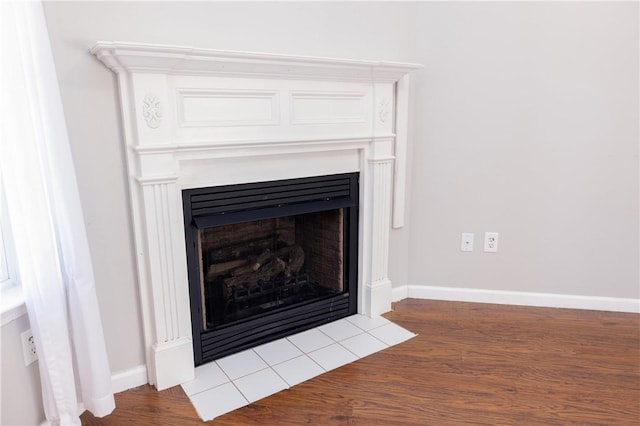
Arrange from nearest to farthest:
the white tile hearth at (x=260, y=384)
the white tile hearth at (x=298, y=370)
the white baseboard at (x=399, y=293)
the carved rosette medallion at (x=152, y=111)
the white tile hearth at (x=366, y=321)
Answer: the carved rosette medallion at (x=152, y=111)
the white tile hearth at (x=260, y=384)
the white tile hearth at (x=298, y=370)
the white tile hearth at (x=366, y=321)
the white baseboard at (x=399, y=293)

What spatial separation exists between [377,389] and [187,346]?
0.87 meters

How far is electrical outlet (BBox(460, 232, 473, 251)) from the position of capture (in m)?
2.84

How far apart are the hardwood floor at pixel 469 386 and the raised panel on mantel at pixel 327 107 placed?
3.97 ft

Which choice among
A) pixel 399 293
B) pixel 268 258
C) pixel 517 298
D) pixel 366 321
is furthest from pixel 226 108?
pixel 517 298

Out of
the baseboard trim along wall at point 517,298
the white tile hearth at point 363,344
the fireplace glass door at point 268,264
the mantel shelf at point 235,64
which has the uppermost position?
the mantel shelf at point 235,64

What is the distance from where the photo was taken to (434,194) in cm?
281

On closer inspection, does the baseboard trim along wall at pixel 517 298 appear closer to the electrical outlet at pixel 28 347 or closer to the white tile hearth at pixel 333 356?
the white tile hearth at pixel 333 356

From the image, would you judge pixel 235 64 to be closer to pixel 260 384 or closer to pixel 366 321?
pixel 260 384

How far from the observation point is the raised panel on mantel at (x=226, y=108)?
189cm

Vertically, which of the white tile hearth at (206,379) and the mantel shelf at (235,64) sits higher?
the mantel shelf at (235,64)

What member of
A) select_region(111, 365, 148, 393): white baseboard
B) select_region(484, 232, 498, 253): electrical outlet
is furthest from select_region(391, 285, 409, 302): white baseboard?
select_region(111, 365, 148, 393): white baseboard

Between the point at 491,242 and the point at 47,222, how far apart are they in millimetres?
2382

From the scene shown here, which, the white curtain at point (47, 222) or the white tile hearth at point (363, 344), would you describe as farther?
the white tile hearth at point (363, 344)

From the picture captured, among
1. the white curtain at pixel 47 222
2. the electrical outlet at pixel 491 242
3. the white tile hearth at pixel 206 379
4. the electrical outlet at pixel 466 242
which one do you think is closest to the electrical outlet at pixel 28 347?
the white curtain at pixel 47 222
